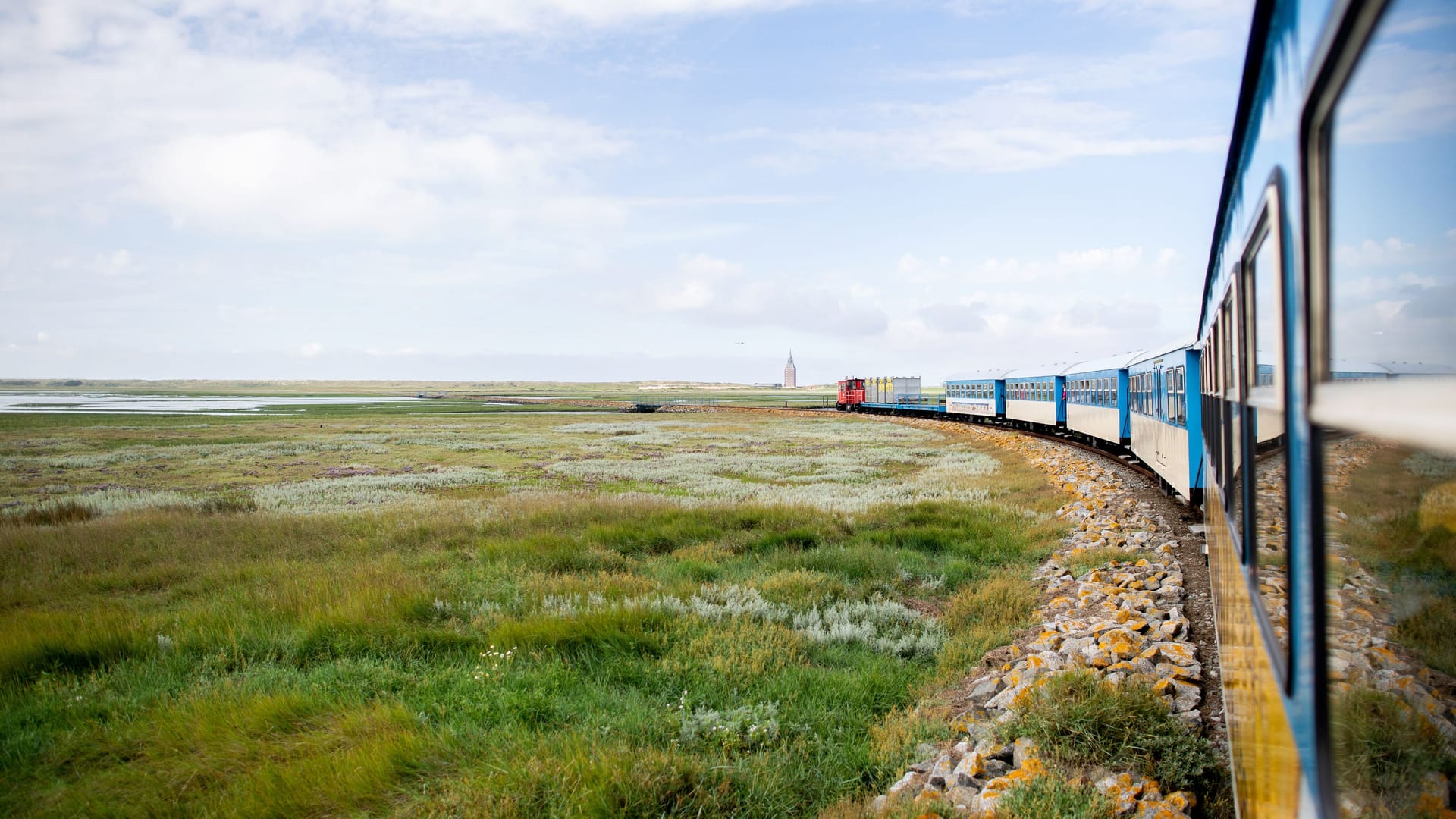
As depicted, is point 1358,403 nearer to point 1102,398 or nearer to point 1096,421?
point 1102,398

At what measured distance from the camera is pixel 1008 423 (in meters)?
44.5

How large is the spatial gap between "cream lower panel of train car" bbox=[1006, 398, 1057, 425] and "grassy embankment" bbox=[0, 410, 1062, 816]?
57.2ft

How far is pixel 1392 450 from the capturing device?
3.86ft

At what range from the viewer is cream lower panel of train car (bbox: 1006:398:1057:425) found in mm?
34281

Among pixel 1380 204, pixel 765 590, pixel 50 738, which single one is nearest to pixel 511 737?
pixel 50 738

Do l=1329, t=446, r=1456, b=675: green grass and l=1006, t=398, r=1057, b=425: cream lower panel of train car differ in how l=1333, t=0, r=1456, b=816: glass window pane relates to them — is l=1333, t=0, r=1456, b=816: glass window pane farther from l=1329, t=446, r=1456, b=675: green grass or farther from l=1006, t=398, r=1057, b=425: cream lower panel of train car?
l=1006, t=398, r=1057, b=425: cream lower panel of train car

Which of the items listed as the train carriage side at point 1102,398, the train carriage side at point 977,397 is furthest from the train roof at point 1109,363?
the train carriage side at point 977,397

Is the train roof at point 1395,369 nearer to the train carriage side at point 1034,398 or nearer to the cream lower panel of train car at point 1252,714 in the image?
the cream lower panel of train car at point 1252,714

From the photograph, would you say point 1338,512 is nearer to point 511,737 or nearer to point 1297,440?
point 1297,440

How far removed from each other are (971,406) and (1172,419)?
3530cm

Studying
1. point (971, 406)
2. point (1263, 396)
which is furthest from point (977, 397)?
point (1263, 396)

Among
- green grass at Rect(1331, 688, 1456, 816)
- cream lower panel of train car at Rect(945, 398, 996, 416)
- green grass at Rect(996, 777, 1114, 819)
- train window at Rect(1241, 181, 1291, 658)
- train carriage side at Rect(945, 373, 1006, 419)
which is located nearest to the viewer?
green grass at Rect(1331, 688, 1456, 816)

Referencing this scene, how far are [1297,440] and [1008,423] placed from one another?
45.1 m

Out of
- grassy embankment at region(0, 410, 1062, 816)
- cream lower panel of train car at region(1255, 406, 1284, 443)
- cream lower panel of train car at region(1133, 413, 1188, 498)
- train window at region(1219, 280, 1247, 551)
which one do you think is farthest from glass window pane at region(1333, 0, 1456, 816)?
cream lower panel of train car at region(1133, 413, 1188, 498)
